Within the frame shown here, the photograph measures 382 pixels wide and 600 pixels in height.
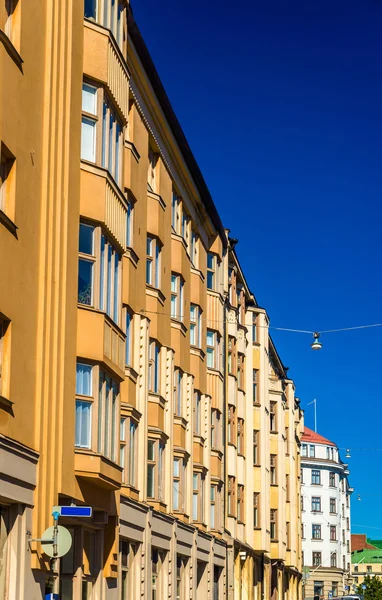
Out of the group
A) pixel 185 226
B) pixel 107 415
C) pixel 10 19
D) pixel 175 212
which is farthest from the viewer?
pixel 185 226

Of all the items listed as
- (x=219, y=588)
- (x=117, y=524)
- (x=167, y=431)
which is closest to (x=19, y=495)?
(x=117, y=524)

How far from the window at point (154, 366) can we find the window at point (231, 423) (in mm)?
14080

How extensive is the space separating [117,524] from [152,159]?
12353 mm

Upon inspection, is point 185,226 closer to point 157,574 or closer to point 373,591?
point 157,574

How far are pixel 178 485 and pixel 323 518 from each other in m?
90.5

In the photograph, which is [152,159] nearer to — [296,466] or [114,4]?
[114,4]

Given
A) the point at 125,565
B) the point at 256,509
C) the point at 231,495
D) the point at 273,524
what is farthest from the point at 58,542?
the point at 273,524

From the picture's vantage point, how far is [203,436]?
40.3 m

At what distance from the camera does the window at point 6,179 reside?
18750 millimetres

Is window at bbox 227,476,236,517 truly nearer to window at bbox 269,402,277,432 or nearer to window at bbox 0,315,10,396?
window at bbox 269,402,277,432

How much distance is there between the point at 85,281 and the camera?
22922mm

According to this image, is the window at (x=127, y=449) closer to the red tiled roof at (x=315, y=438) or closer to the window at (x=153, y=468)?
the window at (x=153, y=468)

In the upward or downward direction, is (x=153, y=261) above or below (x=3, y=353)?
above

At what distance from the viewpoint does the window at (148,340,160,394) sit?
105 feet
